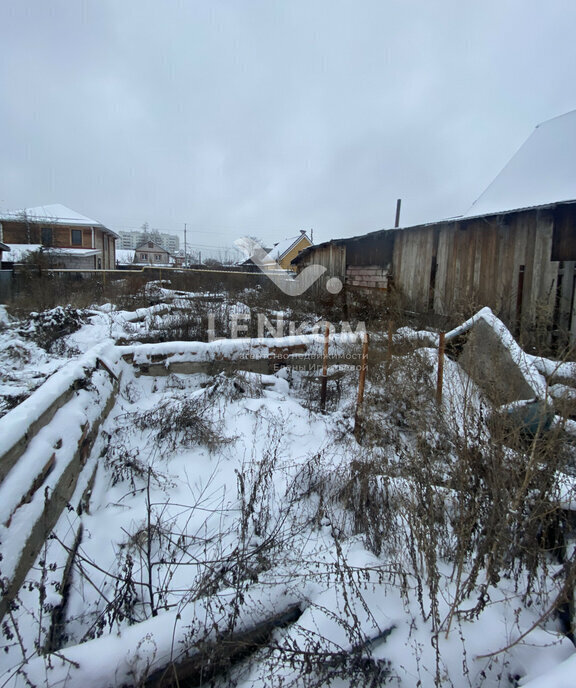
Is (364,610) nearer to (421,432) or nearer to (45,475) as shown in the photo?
(421,432)

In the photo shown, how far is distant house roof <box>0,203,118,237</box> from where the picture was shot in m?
26.9

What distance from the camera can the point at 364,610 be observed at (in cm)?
176

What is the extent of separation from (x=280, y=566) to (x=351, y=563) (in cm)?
41

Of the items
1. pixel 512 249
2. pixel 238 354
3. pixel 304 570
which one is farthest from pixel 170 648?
pixel 512 249

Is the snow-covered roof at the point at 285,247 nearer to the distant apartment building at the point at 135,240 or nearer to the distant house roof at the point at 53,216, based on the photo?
the distant house roof at the point at 53,216

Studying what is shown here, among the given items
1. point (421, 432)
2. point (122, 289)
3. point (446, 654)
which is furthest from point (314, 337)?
point (122, 289)

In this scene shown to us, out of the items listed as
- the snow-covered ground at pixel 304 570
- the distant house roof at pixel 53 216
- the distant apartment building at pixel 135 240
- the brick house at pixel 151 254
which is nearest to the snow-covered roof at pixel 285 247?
the distant house roof at pixel 53 216

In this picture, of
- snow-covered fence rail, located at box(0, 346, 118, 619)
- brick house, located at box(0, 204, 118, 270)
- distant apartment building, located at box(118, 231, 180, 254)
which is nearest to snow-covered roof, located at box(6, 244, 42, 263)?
brick house, located at box(0, 204, 118, 270)

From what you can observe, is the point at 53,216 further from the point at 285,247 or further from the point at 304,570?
the point at 304,570

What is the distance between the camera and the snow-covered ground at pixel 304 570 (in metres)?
1.50

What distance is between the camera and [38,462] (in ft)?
6.95

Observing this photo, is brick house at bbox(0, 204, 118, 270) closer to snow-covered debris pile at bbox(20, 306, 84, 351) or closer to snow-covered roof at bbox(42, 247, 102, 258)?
snow-covered roof at bbox(42, 247, 102, 258)

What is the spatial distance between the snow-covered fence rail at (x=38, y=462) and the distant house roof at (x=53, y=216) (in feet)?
99.5

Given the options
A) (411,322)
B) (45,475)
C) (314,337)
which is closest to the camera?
(45,475)
